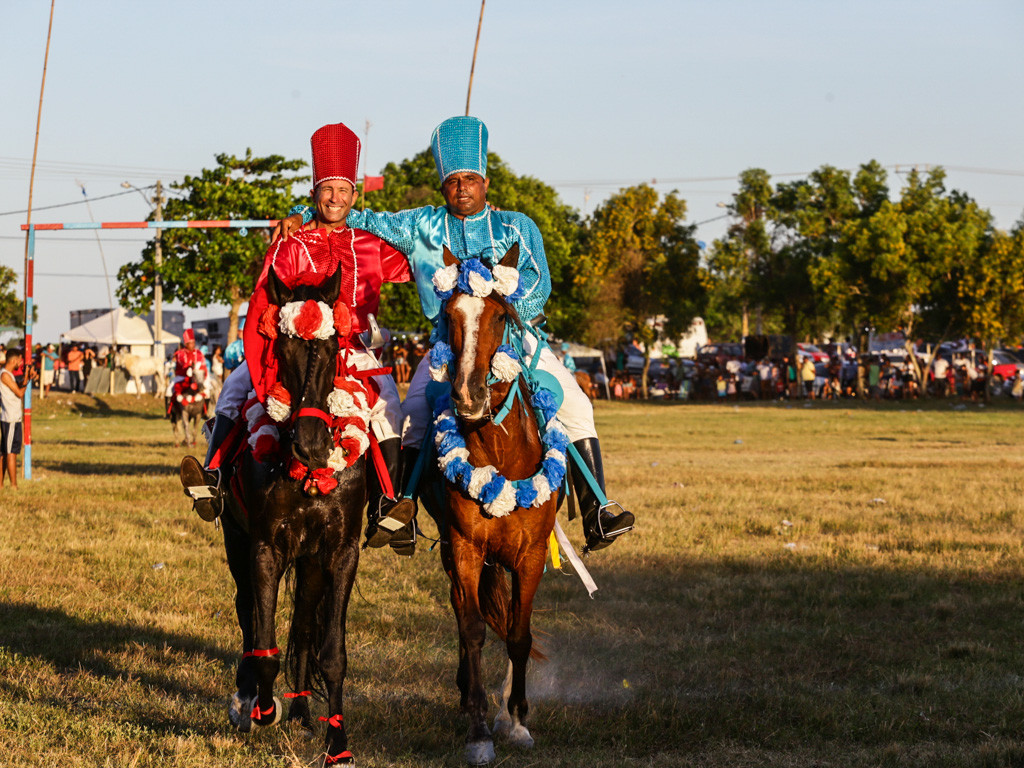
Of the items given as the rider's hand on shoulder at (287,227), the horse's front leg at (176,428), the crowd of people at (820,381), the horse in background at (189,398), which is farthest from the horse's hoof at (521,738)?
the crowd of people at (820,381)

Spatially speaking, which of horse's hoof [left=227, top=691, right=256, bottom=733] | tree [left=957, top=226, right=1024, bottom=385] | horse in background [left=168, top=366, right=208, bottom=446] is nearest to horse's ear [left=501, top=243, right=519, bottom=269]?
horse's hoof [left=227, top=691, right=256, bottom=733]

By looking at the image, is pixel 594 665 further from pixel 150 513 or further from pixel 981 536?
pixel 150 513

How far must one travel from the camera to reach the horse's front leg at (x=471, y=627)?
607 centimetres

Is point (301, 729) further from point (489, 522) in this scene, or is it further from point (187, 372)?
point (187, 372)

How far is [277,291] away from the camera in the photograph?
571 centimetres

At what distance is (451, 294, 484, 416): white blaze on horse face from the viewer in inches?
216

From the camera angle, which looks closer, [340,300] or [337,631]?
[340,300]

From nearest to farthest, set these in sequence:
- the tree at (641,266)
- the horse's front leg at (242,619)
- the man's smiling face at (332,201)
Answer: the horse's front leg at (242,619), the man's smiling face at (332,201), the tree at (641,266)

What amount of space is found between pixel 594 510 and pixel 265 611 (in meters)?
2.20

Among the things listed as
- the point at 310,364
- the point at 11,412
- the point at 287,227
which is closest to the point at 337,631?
the point at 310,364

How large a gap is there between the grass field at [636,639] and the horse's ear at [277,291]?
2.32 metres

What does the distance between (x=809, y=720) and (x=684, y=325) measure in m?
46.6

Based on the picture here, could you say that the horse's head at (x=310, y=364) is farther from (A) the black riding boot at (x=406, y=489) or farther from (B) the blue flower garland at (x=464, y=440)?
(A) the black riding boot at (x=406, y=489)

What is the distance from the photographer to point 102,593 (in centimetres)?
980
